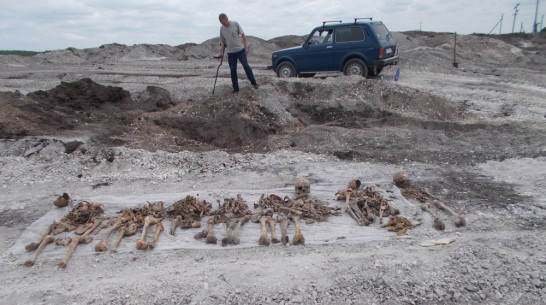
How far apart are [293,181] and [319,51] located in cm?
845

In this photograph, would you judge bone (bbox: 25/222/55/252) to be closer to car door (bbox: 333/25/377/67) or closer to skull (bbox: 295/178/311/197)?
skull (bbox: 295/178/311/197)

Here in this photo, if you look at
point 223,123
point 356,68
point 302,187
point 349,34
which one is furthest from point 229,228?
point 349,34

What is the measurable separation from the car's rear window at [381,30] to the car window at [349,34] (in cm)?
55

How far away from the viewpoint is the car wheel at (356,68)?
44.9 ft

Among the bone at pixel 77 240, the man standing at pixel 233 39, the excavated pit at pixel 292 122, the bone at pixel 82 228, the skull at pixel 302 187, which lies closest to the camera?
the bone at pixel 77 240

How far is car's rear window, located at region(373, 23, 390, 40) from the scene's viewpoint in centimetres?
1369

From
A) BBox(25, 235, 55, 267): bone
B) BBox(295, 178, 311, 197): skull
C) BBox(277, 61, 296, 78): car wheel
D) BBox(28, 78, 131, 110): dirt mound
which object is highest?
BBox(277, 61, 296, 78): car wheel

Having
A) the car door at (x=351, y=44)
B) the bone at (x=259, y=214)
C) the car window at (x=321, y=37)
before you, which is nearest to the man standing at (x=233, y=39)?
the car window at (x=321, y=37)

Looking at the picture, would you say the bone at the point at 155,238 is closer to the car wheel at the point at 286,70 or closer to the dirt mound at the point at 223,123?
the dirt mound at the point at 223,123

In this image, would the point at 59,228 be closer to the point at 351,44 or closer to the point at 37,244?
the point at 37,244

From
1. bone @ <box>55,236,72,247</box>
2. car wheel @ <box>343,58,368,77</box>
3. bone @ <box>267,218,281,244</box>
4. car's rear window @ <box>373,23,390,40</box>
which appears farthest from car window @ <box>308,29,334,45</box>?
bone @ <box>55,236,72,247</box>

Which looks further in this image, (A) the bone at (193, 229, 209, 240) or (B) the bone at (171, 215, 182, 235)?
(B) the bone at (171, 215, 182, 235)

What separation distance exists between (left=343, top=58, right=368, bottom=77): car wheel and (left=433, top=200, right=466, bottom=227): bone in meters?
8.73

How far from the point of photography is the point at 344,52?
13.8 meters
